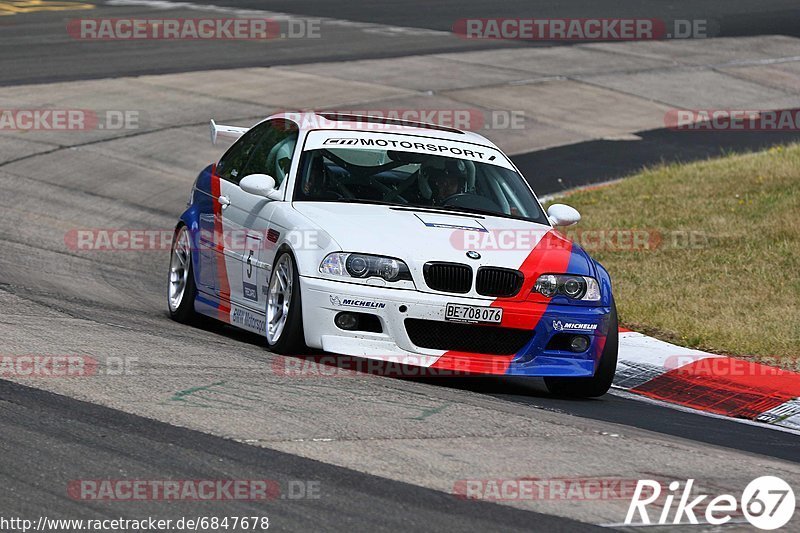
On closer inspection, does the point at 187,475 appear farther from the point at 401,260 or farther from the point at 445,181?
the point at 445,181

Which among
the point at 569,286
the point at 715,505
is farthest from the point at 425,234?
the point at 715,505

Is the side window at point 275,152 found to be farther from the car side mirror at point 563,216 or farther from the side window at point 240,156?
the car side mirror at point 563,216

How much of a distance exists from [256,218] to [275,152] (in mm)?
694

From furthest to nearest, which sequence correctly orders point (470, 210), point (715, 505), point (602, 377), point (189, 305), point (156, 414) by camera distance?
1. point (189, 305)
2. point (470, 210)
3. point (602, 377)
4. point (156, 414)
5. point (715, 505)

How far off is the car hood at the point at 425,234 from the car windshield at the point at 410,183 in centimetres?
20

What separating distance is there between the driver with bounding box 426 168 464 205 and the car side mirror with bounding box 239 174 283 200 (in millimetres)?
998

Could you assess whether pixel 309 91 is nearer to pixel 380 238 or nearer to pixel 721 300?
pixel 721 300

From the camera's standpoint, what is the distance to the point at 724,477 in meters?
6.33

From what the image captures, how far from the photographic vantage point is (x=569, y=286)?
8500 mm

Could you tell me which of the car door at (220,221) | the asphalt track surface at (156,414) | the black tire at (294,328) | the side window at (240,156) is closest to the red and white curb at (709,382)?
the asphalt track surface at (156,414)

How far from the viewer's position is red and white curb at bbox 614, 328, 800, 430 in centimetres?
880

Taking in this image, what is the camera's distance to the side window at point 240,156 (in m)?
10.1

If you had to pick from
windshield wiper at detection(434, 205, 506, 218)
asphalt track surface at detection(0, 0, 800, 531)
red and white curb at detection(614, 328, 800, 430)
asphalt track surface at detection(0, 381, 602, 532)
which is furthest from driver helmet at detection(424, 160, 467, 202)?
Answer: asphalt track surface at detection(0, 381, 602, 532)

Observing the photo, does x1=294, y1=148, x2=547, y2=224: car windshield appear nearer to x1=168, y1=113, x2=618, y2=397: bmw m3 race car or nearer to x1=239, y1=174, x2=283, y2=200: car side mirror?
x1=168, y1=113, x2=618, y2=397: bmw m3 race car
